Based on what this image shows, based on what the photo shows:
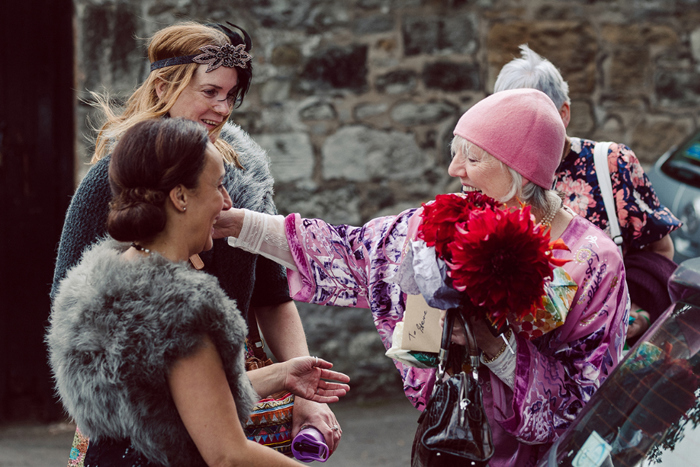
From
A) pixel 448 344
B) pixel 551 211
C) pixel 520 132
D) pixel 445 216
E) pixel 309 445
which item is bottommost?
pixel 309 445

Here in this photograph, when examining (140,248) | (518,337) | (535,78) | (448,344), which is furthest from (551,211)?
(140,248)

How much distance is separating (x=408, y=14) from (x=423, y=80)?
0.45 metres

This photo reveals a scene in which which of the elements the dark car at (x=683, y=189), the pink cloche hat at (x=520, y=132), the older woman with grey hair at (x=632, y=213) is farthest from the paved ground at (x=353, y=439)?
the pink cloche hat at (x=520, y=132)

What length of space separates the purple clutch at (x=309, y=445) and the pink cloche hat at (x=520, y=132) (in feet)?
3.13

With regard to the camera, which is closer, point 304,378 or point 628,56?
point 304,378

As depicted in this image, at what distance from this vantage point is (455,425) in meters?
1.55

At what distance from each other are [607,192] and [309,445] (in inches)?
58.8

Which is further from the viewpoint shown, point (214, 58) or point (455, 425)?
point (214, 58)

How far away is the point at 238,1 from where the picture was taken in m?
4.67

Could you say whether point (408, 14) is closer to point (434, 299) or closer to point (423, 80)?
point (423, 80)

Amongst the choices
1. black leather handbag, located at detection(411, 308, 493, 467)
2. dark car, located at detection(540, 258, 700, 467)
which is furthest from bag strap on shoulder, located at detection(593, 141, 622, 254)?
black leather handbag, located at detection(411, 308, 493, 467)

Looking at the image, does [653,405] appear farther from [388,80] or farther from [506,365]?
[388,80]

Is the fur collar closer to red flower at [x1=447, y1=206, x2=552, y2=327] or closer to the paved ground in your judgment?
red flower at [x1=447, y1=206, x2=552, y2=327]

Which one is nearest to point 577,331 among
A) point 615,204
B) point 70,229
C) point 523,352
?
point 523,352
